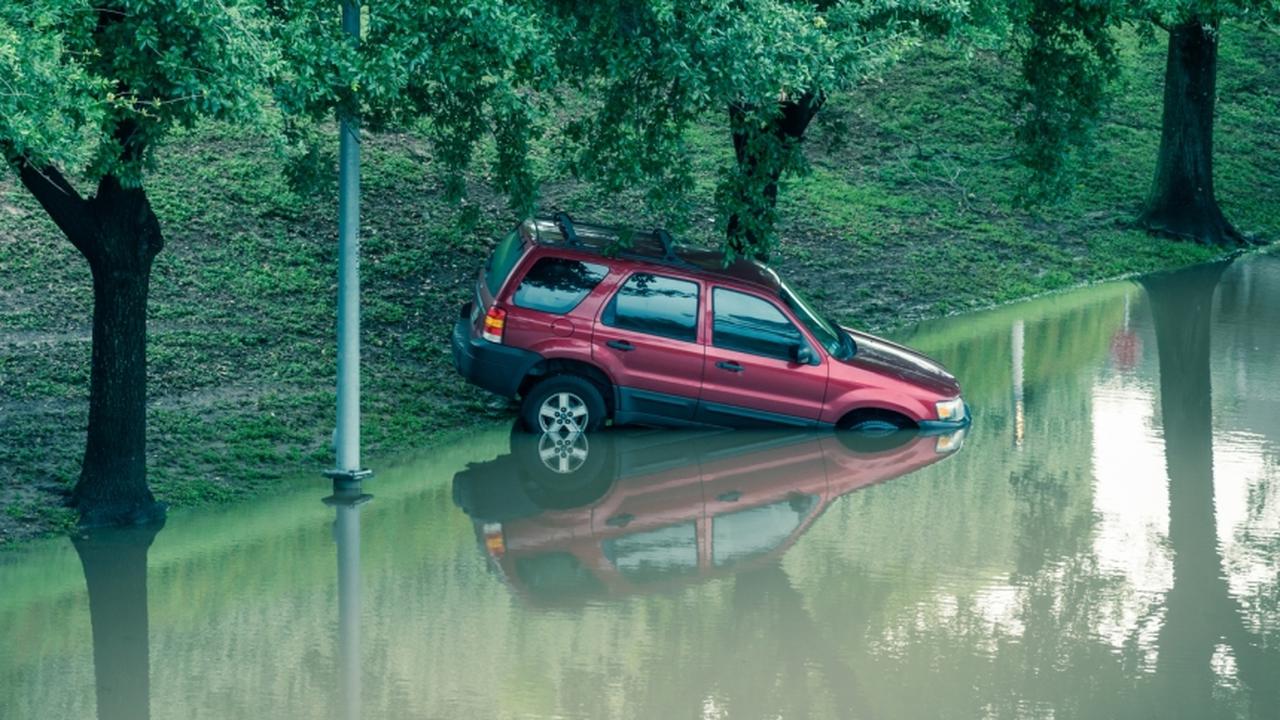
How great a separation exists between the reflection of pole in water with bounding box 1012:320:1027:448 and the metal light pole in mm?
6151

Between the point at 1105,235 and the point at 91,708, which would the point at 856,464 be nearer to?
the point at 91,708

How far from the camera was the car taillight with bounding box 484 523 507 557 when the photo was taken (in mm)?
11930

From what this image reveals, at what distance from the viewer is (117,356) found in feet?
39.5

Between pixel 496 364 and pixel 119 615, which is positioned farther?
pixel 496 364

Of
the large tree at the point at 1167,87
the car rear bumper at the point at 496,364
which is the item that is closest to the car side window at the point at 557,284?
the car rear bumper at the point at 496,364

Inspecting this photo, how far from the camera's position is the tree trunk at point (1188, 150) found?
26250mm

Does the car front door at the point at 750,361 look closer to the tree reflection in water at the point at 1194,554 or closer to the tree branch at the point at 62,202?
the tree reflection in water at the point at 1194,554

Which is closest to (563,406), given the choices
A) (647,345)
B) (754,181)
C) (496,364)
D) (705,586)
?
(496,364)

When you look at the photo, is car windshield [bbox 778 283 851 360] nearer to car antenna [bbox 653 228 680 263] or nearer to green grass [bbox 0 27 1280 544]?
car antenna [bbox 653 228 680 263]

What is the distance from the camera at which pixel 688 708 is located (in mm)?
9242

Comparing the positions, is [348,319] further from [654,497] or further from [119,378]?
[654,497]

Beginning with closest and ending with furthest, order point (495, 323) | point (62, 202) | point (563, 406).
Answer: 1. point (62, 202)
2. point (495, 323)
3. point (563, 406)

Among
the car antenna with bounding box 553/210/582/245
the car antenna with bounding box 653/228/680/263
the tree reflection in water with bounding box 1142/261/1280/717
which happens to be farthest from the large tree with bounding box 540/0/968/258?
the tree reflection in water with bounding box 1142/261/1280/717

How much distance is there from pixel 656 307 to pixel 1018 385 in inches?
205
